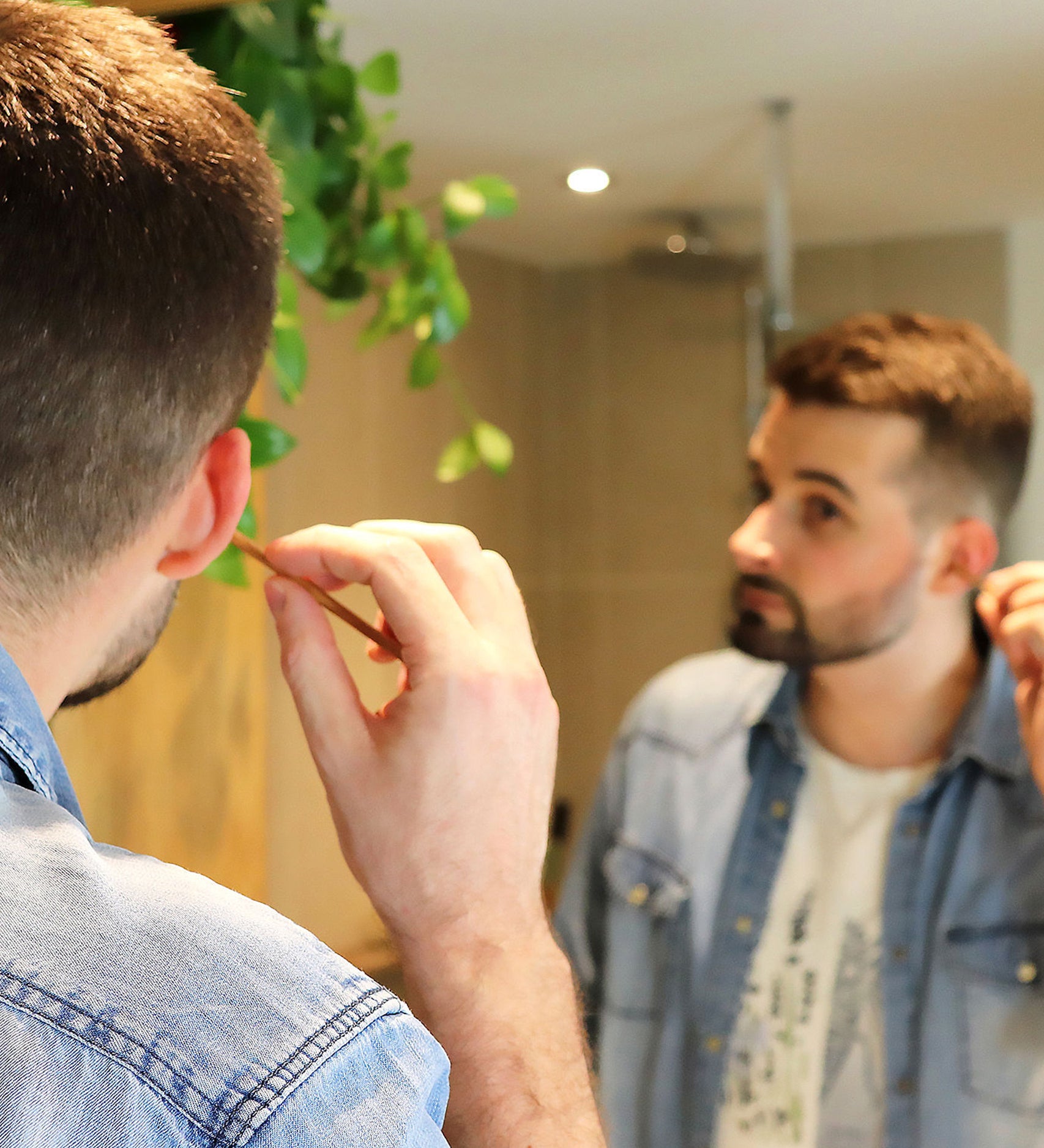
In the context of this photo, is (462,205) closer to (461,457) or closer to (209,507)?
(461,457)

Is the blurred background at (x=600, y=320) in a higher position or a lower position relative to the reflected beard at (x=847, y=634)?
higher

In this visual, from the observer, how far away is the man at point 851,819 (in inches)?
27.5

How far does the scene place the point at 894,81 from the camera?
0.80m

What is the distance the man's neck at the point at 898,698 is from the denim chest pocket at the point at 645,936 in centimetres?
15

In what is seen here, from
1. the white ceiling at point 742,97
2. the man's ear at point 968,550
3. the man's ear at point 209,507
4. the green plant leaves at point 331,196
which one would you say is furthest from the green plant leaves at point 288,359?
the man's ear at point 968,550

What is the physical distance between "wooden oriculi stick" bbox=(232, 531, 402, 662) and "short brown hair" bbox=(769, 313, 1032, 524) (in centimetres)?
52

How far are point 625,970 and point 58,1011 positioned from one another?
651mm

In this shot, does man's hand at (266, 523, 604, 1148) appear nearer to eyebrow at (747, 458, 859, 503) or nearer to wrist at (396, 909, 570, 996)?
wrist at (396, 909, 570, 996)

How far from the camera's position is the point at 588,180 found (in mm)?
996

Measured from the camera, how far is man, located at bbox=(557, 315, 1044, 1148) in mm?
698

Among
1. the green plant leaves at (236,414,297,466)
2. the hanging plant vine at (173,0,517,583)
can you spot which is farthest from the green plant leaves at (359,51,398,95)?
the green plant leaves at (236,414,297,466)

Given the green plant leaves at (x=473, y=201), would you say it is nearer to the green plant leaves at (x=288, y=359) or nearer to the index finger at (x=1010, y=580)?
the green plant leaves at (x=288, y=359)

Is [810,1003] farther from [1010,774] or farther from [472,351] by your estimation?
[472,351]

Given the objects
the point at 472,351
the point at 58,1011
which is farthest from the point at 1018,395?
the point at 58,1011
